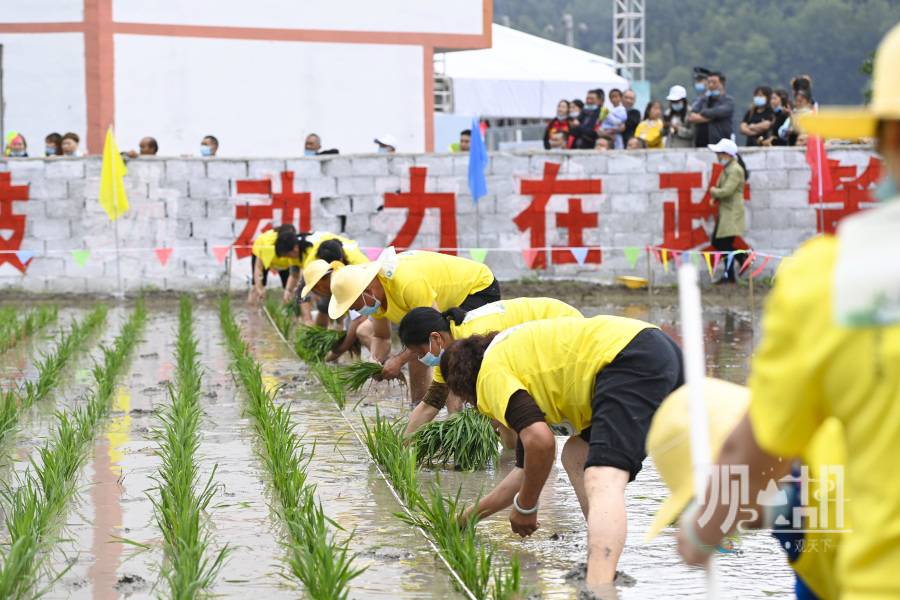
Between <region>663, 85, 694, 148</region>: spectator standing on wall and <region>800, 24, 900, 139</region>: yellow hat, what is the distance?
15806mm

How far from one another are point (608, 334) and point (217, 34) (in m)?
17.5

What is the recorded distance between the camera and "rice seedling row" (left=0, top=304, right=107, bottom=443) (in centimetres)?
785

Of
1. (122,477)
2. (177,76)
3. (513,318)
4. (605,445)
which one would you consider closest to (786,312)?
(605,445)

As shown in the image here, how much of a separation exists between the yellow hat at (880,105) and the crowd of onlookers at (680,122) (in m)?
15.0

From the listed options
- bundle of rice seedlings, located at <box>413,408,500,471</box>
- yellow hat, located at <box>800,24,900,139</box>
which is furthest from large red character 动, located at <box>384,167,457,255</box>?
yellow hat, located at <box>800,24,900,139</box>

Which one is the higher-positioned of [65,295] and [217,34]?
[217,34]

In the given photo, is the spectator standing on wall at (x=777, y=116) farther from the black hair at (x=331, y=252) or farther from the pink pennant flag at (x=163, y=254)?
the black hair at (x=331, y=252)

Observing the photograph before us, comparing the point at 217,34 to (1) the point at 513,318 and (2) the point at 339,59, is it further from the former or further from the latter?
(1) the point at 513,318

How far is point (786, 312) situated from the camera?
226 cm

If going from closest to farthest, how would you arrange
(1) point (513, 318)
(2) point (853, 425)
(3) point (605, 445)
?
(2) point (853, 425) < (3) point (605, 445) < (1) point (513, 318)

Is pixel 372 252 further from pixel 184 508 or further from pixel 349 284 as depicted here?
Answer: pixel 184 508

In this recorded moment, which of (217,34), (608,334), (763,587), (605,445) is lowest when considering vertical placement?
(763,587)

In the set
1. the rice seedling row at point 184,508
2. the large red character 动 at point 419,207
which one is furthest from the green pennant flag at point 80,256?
the rice seedling row at point 184,508

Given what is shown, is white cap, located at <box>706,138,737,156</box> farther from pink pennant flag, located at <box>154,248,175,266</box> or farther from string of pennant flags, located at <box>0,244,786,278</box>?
pink pennant flag, located at <box>154,248,175,266</box>
